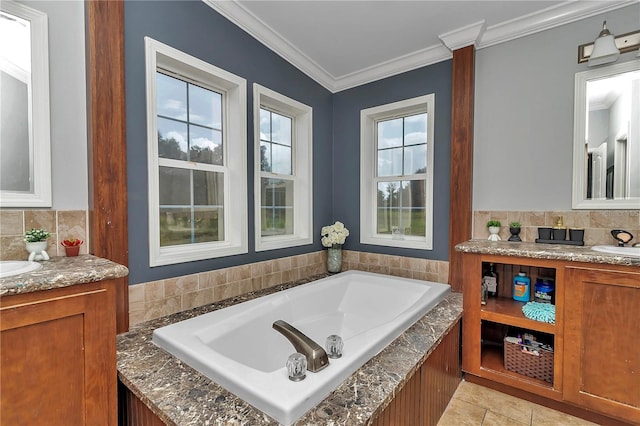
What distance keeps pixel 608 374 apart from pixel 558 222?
94 centimetres

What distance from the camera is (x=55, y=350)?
Result: 3.04 ft

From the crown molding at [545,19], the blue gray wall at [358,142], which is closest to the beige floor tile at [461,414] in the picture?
the blue gray wall at [358,142]

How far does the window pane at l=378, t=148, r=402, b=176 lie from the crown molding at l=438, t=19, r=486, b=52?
3.16ft

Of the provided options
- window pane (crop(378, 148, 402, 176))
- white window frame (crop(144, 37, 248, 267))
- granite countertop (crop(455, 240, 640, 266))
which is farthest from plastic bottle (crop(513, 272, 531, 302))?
white window frame (crop(144, 37, 248, 267))

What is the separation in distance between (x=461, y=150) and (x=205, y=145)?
2.02 meters

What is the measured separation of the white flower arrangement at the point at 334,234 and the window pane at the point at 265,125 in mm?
1078

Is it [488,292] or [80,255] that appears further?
[488,292]

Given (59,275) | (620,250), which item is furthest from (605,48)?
(59,275)

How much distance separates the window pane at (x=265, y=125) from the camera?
99.8 inches

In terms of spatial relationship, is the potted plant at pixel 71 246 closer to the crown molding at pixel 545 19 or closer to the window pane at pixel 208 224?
the window pane at pixel 208 224

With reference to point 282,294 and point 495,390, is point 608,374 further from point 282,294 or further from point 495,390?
point 282,294

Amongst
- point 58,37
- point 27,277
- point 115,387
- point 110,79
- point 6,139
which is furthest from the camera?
point 110,79

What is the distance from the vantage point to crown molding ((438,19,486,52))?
7.06ft

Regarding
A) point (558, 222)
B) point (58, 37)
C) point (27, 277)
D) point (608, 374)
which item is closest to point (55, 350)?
point (27, 277)
